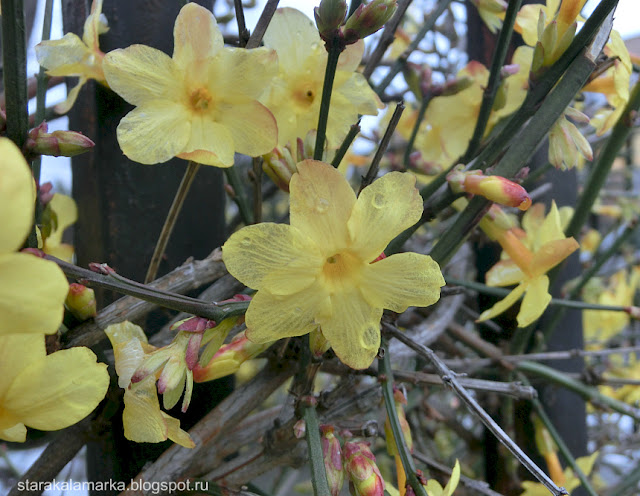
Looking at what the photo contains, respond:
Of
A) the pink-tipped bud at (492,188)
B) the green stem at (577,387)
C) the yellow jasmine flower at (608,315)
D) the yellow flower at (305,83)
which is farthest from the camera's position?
the yellow jasmine flower at (608,315)

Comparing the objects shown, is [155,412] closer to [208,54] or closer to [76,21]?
[208,54]

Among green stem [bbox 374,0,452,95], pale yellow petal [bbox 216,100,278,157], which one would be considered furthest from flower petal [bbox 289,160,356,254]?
green stem [bbox 374,0,452,95]

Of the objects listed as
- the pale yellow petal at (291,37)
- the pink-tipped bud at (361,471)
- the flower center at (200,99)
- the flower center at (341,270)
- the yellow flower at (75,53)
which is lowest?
the pink-tipped bud at (361,471)

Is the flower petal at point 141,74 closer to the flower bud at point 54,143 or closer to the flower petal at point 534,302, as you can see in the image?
the flower bud at point 54,143

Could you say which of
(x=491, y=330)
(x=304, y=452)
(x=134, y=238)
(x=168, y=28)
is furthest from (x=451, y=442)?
(x=168, y=28)

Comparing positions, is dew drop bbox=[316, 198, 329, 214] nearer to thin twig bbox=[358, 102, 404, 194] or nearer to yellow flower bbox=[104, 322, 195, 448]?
thin twig bbox=[358, 102, 404, 194]

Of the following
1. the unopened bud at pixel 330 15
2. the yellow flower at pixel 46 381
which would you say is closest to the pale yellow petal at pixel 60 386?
the yellow flower at pixel 46 381

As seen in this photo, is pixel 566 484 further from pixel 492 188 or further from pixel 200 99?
pixel 200 99
